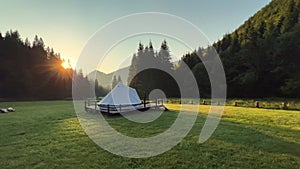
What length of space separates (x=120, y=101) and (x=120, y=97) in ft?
1.49

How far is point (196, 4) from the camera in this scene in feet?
59.3

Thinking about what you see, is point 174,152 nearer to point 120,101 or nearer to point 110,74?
point 120,101

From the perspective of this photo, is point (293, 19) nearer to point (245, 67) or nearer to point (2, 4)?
point (245, 67)

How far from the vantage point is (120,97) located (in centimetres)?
1803

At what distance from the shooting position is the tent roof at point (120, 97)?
17625 mm

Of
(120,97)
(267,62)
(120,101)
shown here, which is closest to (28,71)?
(120,97)

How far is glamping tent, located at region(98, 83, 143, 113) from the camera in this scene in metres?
16.2

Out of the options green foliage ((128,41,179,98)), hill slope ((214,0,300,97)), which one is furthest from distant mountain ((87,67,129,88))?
hill slope ((214,0,300,97))

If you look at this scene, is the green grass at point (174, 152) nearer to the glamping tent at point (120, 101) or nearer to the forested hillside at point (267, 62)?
the glamping tent at point (120, 101)

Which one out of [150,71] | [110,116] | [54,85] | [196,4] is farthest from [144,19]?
[54,85]

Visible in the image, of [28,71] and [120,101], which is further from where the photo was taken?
[28,71]

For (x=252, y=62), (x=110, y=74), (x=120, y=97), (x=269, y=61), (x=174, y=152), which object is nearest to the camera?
(x=174, y=152)

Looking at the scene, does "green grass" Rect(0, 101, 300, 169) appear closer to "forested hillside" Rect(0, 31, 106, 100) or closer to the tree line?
the tree line

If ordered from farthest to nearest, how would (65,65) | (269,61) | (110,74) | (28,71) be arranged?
1. (65,65)
2. (28,71)
3. (269,61)
4. (110,74)
